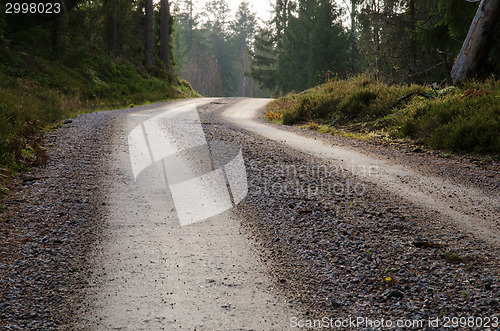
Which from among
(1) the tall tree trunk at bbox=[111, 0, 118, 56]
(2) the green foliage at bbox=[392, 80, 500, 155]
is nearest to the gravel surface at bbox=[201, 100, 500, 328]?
(2) the green foliage at bbox=[392, 80, 500, 155]

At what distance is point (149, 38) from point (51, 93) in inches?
622

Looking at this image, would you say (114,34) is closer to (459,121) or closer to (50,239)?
(459,121)

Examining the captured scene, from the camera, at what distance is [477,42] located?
1125 centimetres

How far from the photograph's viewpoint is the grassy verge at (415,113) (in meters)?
7.88

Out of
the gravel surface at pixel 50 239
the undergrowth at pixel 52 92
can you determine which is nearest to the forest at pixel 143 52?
the undergrowth at pixel 52 92

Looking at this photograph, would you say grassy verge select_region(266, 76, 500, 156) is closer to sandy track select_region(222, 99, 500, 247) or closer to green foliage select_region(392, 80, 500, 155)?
green foliage select_region(392, 80, 500, 155)

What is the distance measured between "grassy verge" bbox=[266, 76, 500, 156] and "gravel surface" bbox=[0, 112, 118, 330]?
7385 mm

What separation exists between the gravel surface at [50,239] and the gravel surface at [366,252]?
1.86 metres

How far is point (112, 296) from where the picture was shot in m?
3.08

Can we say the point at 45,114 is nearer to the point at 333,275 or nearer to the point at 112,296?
the point at 112,296

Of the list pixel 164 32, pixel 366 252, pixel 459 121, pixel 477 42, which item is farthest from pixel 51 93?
pixel 164 32

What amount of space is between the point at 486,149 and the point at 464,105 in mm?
1808

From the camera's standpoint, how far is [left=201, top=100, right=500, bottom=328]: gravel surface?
2.97 meters

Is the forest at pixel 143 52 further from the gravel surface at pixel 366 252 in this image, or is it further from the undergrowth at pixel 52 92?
the gravel surface at pixel 366 252
